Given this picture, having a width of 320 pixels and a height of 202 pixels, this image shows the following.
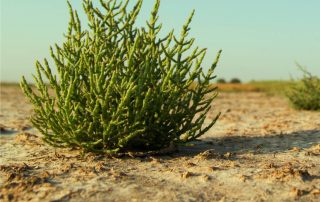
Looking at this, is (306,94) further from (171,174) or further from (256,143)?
(171,174)

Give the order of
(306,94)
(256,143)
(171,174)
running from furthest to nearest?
(306,94)
(256,143)
(171,174)

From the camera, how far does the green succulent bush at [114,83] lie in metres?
4.99

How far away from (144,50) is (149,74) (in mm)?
291

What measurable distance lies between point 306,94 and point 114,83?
868 centimetres

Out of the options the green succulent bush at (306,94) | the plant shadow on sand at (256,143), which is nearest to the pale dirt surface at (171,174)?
→ the plant shadow on sand at (256,143)

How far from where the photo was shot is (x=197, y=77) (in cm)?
543

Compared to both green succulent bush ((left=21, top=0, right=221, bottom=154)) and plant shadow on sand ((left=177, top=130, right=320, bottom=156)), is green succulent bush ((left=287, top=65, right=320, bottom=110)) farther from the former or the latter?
green succulent bush ((left=21, top=0, right=221, bottom=154))

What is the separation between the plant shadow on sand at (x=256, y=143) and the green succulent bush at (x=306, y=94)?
16.8 feet

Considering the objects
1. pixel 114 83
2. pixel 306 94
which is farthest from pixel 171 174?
pixel 306 94

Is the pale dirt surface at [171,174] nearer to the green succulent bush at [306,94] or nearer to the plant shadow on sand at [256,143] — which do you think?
the plant shadow on sand at [256,143]

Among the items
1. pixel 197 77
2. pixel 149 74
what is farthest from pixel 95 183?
pixel 197 77

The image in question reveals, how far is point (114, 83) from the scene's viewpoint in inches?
194

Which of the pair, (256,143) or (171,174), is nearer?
(171,174)

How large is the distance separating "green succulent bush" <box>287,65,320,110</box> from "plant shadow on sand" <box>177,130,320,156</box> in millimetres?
5132
